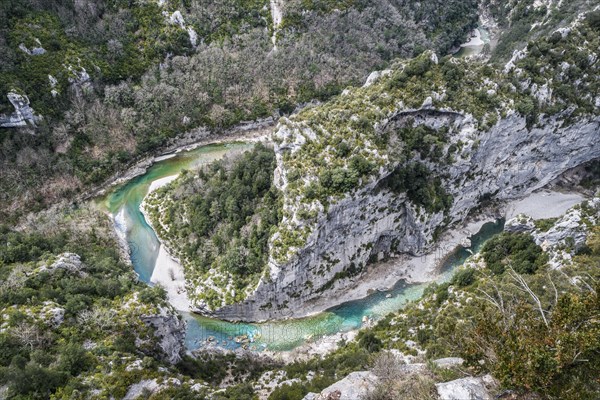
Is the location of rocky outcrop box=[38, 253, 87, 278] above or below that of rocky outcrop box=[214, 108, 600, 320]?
above

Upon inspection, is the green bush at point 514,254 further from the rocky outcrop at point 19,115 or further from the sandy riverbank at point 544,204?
the rocky outcrop at point 19,115

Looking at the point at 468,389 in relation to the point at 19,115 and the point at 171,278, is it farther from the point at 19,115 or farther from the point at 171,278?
the point at 19,115

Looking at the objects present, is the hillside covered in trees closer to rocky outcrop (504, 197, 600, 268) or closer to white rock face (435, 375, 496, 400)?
rocky outcrop (504, 197, 600, 268)

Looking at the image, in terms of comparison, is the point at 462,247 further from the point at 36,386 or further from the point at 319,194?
the point at 36,386

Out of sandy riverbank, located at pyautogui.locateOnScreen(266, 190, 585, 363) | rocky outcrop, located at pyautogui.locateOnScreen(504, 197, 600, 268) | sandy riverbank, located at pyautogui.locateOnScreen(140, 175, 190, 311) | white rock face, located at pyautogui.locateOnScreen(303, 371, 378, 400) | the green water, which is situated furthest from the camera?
sandy riverbank, located at pyautogui.locateOnScreen(140, 175, 190, 311)

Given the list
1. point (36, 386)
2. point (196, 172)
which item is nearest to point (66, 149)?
point (196, 172)

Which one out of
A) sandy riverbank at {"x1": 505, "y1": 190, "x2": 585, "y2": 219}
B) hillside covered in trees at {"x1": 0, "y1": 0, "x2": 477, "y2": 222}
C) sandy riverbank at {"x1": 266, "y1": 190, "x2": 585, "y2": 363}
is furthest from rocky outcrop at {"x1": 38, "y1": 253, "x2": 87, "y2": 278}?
sandy riverbank at {"x1": 505, "y1": 190, "x2": 585, "y2": 219}
